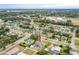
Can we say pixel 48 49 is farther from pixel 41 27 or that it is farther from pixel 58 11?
pixel 58 11

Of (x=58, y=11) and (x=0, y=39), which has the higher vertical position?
(x=58, y=11)

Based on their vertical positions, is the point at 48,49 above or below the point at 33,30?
below

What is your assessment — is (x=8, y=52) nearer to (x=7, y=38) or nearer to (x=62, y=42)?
(x=7, y=38)

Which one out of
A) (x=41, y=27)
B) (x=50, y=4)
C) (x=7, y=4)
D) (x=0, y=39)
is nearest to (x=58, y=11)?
(x=50, y=4)
